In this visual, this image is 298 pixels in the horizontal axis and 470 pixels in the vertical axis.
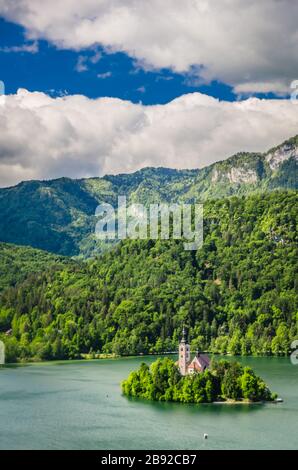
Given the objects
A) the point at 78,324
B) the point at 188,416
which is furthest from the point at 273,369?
the point at 78,324

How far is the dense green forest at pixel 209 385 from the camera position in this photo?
245ft

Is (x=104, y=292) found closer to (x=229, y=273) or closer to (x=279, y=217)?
(x=229, y=273)

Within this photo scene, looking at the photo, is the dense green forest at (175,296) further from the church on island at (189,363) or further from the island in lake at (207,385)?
the island in lake at (207,385)

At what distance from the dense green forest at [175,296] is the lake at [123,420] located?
144ft

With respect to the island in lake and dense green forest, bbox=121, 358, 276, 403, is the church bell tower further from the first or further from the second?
dense green forest, bbox=121, 358, 276, 403

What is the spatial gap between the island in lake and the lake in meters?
1.62

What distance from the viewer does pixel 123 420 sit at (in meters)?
67.9

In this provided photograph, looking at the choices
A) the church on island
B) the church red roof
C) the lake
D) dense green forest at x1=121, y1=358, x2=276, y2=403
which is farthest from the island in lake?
the lake

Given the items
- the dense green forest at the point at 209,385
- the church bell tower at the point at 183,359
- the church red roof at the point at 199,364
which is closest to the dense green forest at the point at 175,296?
the church bell tower at the point at 183,359

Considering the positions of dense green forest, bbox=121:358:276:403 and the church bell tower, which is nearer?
dense green forest, bbox=121:358:276:403

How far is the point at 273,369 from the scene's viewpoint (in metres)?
106

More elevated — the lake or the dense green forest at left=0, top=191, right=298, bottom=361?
the dense green forest at left=0, top=191, right=298, bottom=361

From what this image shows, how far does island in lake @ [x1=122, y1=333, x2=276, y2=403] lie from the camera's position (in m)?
74.8

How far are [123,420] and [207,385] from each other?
1065 centimetres
